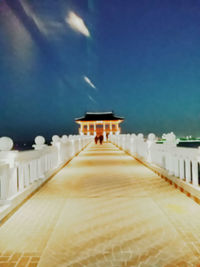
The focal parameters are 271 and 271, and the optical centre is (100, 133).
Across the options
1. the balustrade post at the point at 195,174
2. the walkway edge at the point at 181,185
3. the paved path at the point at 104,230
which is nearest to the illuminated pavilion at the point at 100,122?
the walkway edge at the point at 181,185

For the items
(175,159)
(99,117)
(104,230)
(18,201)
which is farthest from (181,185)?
(99,117)

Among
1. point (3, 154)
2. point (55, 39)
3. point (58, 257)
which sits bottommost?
point (58, 257)

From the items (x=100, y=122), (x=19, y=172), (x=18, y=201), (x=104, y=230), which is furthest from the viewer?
(x=100, y=122)

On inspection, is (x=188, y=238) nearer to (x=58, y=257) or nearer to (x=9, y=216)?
(x=58, y=257)

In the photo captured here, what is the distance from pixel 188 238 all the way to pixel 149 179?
443cm

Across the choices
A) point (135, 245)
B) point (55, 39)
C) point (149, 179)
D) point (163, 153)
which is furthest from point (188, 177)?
point (55, 39)

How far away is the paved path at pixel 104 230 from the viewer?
9.66 ft

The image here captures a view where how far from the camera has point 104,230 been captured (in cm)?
373

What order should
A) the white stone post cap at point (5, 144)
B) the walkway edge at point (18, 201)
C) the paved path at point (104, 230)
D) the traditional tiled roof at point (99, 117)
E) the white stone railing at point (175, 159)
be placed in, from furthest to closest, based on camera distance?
1. the traditional tiled roof at point (99, 117)
2. the white stone railing at point (175, 159)
3. the white stone post cap at point (5, 144)
4. the walkway edge at point (18, 201)
5. the paved path at point (104, 230)

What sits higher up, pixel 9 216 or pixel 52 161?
pixel 52 161

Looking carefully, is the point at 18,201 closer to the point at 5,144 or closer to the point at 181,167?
the point at 5,144

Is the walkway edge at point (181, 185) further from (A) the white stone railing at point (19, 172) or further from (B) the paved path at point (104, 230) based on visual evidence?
(A) the white stone railing at point (19, 172)

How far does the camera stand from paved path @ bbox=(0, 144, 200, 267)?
116 inches

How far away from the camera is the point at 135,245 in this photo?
323 cm
